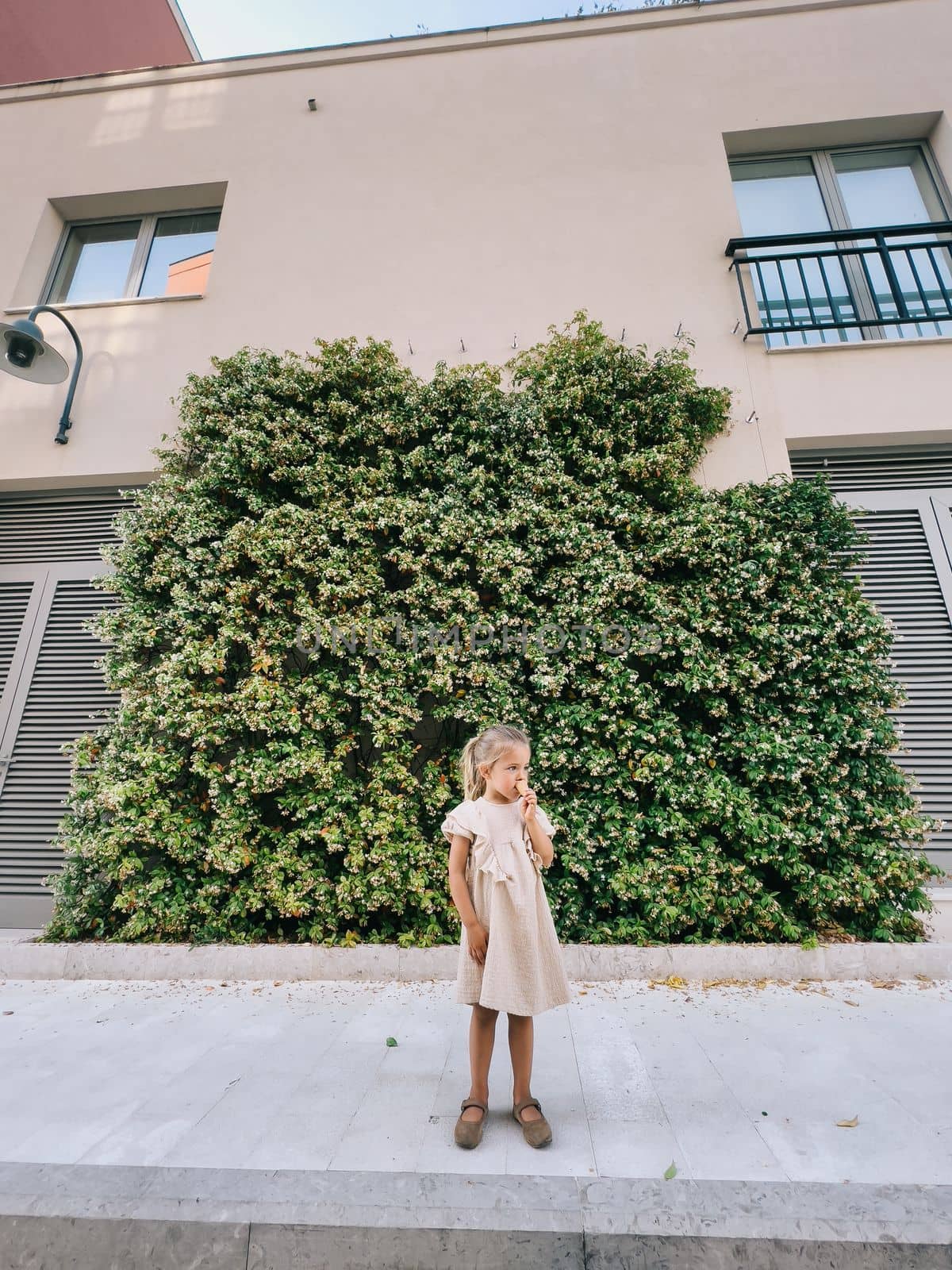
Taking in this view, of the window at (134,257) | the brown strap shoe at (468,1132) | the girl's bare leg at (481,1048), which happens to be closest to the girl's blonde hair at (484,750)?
the girl's bare leg at (481,1048)

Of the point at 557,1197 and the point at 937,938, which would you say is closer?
the point at 557,1197

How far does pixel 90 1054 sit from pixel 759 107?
31.2 feet

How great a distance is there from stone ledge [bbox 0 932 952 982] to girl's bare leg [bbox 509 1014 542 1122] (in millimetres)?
1512

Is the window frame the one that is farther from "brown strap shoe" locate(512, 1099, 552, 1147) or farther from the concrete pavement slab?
"brown strap shoe" locate(512, 1099, 552, 1147)

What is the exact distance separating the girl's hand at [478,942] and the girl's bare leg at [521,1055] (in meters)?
0.22

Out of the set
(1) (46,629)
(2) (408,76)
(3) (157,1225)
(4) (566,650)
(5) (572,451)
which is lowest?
(3) (157,1225)

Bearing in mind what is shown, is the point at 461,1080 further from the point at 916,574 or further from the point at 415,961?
the point at 916,574

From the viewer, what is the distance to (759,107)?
5879 millimetres

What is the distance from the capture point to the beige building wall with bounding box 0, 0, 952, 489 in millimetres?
5336

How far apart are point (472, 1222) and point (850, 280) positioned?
7.47 m

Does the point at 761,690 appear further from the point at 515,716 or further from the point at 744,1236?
the point at 744,1236

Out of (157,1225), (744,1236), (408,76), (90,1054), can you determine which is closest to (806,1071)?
(744,1236)

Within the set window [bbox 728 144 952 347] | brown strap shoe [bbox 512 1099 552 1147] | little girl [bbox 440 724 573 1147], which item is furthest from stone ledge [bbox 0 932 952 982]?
window [bbox 728 144 952 347]

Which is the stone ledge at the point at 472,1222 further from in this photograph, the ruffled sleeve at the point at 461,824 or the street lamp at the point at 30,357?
the street lamp at the point at 30,357
